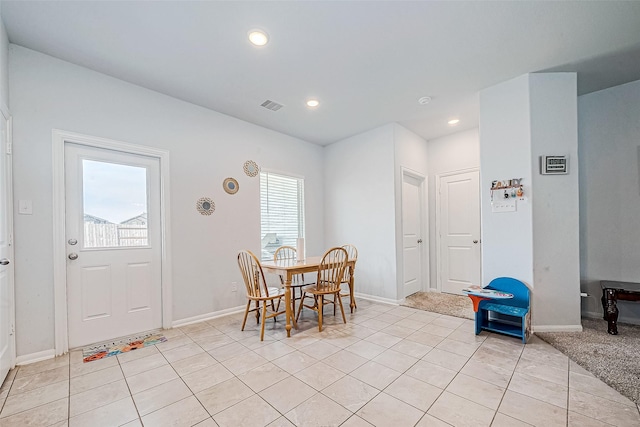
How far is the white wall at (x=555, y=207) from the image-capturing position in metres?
2.90

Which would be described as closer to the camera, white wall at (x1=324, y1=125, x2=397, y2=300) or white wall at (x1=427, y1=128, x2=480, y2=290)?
white wall at (x1=324, y1=125, x2=397, y2=300)

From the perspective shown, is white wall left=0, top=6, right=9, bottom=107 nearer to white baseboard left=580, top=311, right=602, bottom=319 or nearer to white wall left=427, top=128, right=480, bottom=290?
white wall left=427, top=128, right=480, bottom=290

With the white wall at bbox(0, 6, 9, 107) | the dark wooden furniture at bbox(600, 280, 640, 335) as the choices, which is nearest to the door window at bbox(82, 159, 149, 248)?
the white wall at bbox(0, 6, 9, 107)

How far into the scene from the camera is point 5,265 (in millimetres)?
2119

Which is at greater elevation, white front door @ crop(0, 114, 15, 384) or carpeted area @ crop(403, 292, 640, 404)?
white front door @ crop(0, 114, 15, 384)

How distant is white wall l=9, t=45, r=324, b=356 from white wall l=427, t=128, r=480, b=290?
2082mm

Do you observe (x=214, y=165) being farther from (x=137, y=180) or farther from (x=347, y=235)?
(x=347, y=235)

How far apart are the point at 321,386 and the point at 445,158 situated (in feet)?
13.7

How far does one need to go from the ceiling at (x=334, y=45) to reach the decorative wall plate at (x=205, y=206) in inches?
49.0

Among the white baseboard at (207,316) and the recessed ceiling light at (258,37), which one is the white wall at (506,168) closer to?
the recessed ceiling light at (258,37)

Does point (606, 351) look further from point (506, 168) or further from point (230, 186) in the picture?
point (230, 186)

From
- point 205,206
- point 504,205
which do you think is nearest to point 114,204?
point 205,206

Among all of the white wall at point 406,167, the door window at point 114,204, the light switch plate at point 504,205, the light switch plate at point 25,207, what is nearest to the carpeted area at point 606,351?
A: the light switch plate at point 504,205

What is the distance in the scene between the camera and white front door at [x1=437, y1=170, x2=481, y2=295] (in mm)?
4383
